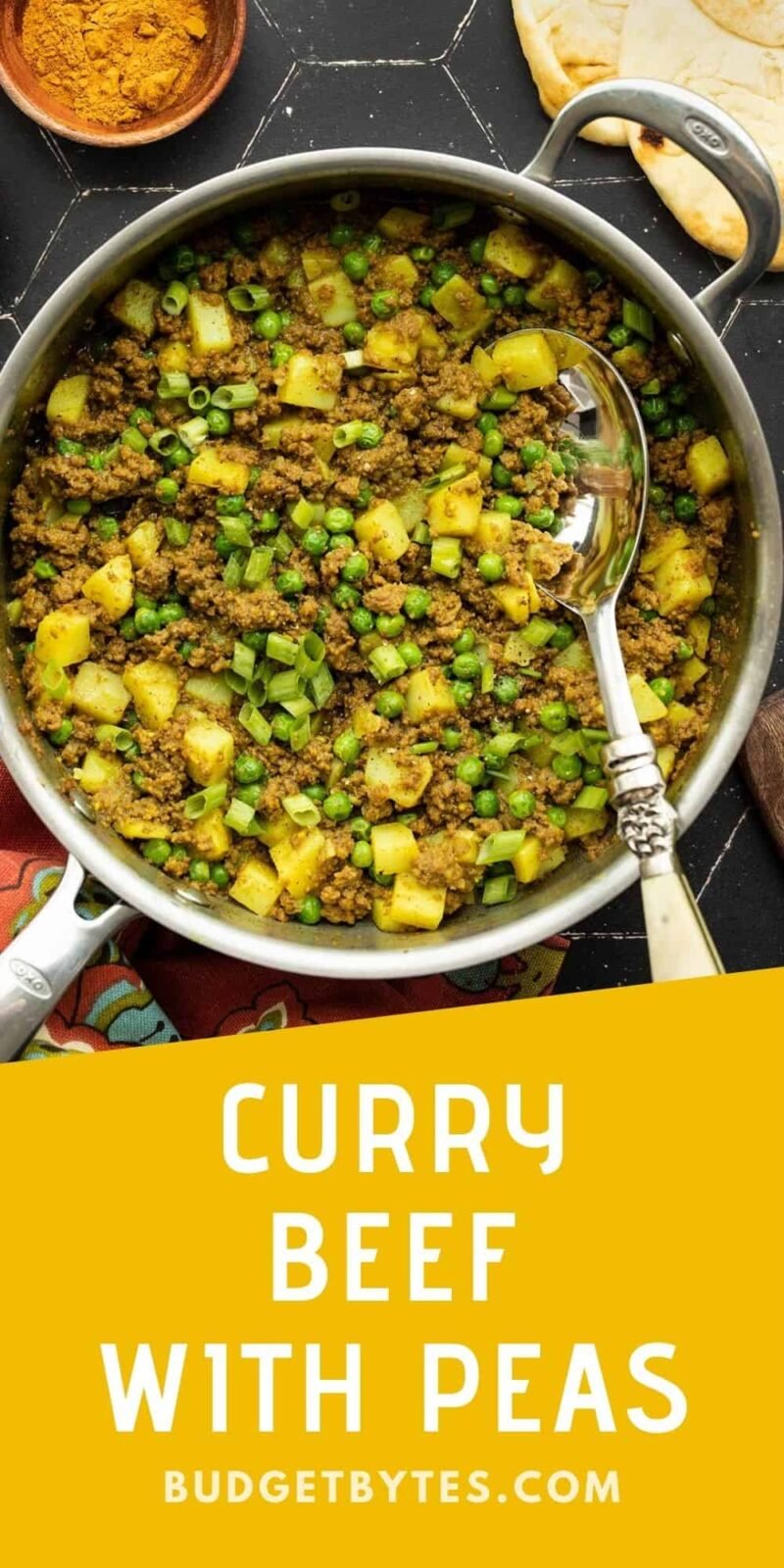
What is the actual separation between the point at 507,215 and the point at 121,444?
0.91 meters

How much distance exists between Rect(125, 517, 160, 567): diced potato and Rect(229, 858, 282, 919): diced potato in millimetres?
678

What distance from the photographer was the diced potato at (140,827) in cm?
298

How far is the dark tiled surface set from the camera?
131 inches

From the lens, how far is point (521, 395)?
→ 2.99 m

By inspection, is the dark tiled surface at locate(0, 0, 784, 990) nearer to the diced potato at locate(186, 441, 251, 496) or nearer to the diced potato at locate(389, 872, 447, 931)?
the diced potato at locate(186, 441, 251, 496)

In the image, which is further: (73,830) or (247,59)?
(247,59)

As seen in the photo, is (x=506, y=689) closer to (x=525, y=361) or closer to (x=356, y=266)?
(x=525, y=361)

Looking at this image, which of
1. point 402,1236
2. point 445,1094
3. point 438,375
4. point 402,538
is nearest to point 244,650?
point 402,538

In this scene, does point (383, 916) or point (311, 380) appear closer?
point (311, 380)

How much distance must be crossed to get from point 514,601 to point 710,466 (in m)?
0.48

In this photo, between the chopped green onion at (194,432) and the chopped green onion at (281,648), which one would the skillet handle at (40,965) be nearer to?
the chopped green onion at (281,648)

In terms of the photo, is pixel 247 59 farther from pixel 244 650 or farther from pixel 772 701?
pixel 772 701

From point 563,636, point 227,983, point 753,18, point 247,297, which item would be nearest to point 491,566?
point 563,636

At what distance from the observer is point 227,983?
3295 mm
